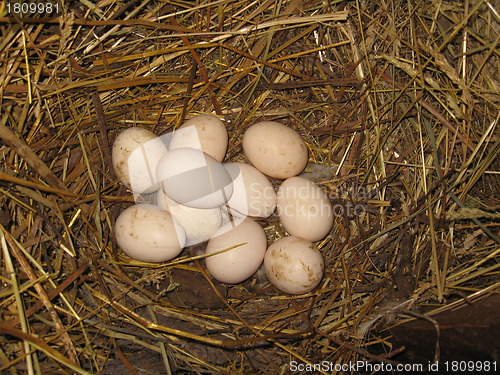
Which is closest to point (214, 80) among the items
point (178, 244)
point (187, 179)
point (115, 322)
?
point (187, 179)

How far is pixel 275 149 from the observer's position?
1.64 metres

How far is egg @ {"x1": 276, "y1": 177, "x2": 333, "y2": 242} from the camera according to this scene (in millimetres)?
1600

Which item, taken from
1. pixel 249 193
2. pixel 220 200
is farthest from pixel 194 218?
pixel 249 193

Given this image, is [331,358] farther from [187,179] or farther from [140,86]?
[140,86]

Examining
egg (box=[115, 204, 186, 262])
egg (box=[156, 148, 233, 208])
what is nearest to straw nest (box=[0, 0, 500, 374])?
egg (box=[115, 204, 186, 262])

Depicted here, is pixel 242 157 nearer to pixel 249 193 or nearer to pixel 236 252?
pixel 249 193

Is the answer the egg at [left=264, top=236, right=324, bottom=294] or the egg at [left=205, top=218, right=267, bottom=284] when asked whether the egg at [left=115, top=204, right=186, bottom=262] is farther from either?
the egg at [left=264, top=236, right=324, bottom=294]

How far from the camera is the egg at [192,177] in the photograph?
1.47 m

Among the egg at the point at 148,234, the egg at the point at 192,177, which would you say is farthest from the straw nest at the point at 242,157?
the egg at the point at 192,177

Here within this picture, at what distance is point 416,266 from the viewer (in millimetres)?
1629

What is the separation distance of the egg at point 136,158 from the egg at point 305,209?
54 cm

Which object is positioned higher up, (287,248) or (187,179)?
(187,179)

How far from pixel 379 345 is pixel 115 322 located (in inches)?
41.8

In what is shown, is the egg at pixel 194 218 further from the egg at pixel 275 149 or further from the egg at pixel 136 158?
the egg at pixel 275 149
